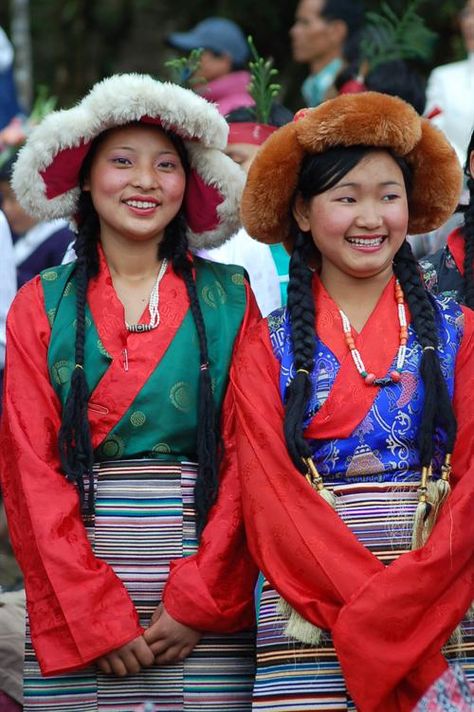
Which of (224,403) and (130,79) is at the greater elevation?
(130,79)

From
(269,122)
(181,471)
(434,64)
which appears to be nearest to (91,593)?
(181,471)

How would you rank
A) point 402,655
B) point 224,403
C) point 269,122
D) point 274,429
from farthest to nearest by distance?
point 269,122 < point 224,403 < point 274,429 < point 402,655

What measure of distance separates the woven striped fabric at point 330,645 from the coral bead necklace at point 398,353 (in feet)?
0.94

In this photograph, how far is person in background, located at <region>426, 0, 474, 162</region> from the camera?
7.97 metres

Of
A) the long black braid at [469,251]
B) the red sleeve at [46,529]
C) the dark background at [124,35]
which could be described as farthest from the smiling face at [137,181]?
the dark background at [124,35]

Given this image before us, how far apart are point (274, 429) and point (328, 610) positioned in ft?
1.80

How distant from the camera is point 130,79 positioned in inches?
179

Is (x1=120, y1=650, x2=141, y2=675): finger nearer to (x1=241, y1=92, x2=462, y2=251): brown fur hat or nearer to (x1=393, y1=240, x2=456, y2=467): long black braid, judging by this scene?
(x1=393, y1=240, x2=456, y2=467): long black braid

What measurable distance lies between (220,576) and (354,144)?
1.34 metres

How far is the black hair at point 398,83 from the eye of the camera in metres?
6.59

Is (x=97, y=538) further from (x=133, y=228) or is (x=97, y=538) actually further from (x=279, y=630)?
(x=133, y=228)

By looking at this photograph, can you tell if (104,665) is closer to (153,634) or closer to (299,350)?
(153,634)

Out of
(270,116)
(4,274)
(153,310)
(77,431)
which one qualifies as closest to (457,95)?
(270,116)

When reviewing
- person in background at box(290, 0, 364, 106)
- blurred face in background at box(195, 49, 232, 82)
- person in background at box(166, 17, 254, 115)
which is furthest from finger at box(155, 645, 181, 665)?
blurred face in background at box(195, 49, 232, 82)
